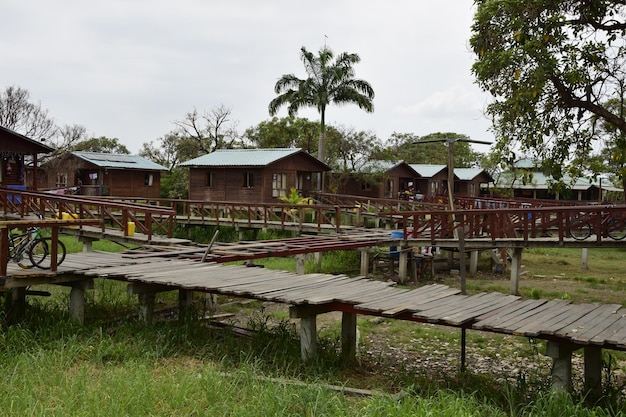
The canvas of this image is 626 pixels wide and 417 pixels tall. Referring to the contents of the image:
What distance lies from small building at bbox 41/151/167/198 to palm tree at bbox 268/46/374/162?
9.94 m

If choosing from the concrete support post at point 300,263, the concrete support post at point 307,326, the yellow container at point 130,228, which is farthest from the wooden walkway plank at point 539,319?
the yellow container at point 130,228

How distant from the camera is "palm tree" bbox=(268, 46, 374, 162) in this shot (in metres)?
35.3

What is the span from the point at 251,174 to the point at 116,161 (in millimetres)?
11487

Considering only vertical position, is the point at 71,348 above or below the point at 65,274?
below

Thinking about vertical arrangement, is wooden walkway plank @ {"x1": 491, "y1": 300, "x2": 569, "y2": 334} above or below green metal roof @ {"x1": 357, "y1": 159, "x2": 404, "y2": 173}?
below

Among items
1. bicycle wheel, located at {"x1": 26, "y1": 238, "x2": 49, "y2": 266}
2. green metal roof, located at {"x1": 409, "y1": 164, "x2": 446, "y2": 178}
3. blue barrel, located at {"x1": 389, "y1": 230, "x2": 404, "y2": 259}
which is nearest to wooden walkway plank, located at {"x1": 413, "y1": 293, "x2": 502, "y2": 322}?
bicycle wheel, located at {"x1": 26, "y1": 238, "x2": 49, "y2": 266}

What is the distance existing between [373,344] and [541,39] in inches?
234

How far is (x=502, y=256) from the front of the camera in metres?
21.9

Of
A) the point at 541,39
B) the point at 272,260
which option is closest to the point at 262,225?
the point at 272,260

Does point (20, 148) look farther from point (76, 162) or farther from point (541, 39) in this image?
point (541, 39)

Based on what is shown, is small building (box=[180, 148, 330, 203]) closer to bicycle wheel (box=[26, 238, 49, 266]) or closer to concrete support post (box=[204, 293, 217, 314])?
concrete support post (box=[204, 293, 217, 314])

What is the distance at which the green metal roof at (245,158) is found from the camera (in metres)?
29.4

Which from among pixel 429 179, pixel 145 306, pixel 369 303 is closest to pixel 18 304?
pixel 145 306

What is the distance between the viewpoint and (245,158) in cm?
3048
